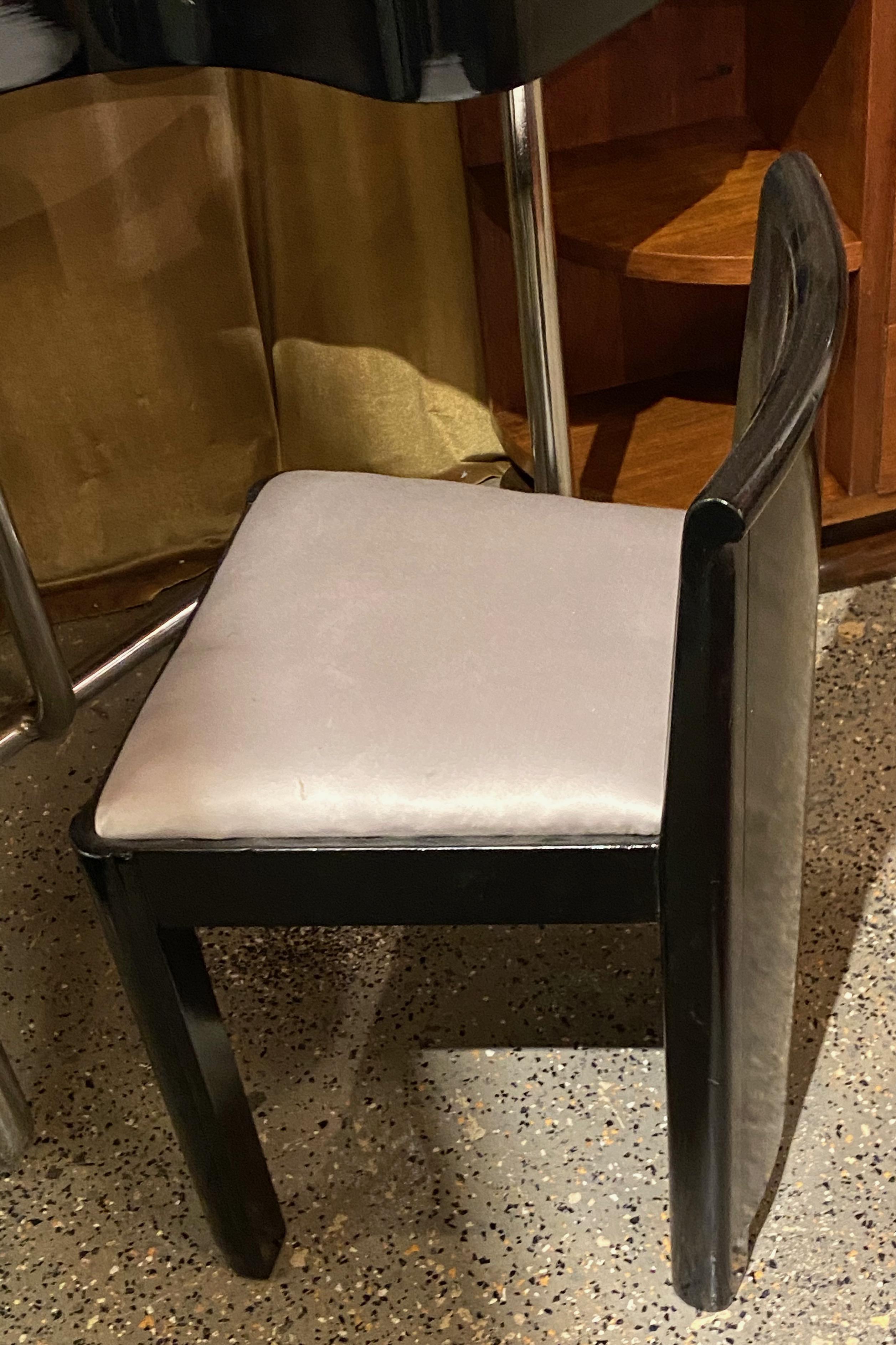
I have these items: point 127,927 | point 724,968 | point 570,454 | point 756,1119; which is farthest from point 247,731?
point 570,454

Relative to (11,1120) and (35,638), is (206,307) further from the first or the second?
(11,1120)

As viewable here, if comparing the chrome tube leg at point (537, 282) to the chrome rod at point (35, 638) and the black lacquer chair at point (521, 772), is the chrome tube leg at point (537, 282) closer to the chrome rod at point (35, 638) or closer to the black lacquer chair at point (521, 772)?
the black lacquer chair at point (521, 772)

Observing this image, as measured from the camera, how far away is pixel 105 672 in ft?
5.24

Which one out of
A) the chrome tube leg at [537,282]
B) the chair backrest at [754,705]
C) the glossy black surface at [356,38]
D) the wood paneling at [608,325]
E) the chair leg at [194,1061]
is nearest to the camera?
the chair backrest at [754,705]

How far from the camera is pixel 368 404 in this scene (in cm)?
183

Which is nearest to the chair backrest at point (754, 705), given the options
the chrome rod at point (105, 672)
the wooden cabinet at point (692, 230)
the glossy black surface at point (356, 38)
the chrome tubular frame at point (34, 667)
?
the glossy black surface at point (356, 38)

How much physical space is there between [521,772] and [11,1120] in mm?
626

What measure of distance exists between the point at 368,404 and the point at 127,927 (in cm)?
113

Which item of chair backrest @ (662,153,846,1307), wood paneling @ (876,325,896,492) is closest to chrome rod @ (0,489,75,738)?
chair backrest @ (662,153,846,1307)

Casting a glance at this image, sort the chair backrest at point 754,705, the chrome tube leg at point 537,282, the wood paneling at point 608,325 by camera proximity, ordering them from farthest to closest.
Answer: the wood paneling at point 608,325, the chrome tube leg at point 537,282, the chair backrest at point 754,705

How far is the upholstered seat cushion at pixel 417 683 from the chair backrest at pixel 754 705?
2.2 inches

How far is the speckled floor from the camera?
99 centimetres

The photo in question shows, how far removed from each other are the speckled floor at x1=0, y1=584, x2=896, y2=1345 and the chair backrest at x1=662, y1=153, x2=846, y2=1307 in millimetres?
95

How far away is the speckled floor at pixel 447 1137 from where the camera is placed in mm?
994
